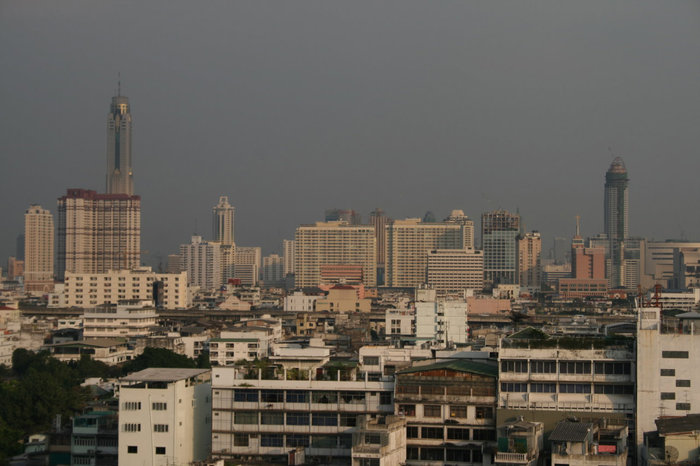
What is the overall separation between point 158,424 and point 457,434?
6147 mm

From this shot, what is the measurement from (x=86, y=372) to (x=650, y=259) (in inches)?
5043

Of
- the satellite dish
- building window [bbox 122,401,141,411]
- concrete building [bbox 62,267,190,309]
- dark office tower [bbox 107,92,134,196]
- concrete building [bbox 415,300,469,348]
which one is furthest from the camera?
dark office tower [bbox 107,92,134,196]

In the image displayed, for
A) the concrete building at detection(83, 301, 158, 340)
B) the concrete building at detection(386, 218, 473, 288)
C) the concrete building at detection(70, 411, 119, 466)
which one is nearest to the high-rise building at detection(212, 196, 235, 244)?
the concrete building at detection(386, 218, 473, 288)

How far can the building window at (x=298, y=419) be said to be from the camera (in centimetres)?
2298

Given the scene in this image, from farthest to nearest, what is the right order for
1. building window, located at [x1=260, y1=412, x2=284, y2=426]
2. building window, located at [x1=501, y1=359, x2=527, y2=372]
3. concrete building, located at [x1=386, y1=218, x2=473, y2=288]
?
1. concrete building, located at [x1=386, y1=218, x2=473, y2=288]
2. building window, located at [x1=260, y1=412, x2=284, y2=426]
3. building window, located at [x1=501, y1=359, x2=527, y2=372]

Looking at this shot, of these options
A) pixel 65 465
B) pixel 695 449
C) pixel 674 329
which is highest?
pixel 674 329

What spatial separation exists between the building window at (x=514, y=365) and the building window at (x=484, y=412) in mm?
841

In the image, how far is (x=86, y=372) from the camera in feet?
145

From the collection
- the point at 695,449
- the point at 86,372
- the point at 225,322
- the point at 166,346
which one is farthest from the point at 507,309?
the point at 695,449

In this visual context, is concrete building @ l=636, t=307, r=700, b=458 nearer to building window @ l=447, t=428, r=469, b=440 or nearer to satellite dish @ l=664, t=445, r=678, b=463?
satellite dish @ l=664, t=445, r=678, b=463

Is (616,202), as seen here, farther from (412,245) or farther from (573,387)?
(573,387)

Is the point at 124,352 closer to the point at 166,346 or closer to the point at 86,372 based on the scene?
the point at 166,346

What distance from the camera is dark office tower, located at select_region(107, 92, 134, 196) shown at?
15900cm

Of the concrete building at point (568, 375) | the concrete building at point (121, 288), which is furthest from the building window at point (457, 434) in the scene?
the concrete building at point (121, 288)
